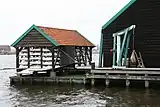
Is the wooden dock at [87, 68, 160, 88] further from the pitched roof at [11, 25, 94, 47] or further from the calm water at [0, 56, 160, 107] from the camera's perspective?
the pitched roof at [11, 25, 94, 47]

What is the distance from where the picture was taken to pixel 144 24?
24.5 meters

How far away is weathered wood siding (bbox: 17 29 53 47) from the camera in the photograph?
26.2 meters

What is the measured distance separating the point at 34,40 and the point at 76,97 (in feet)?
26.8

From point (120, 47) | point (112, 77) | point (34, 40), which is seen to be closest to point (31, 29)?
point (34, 40)

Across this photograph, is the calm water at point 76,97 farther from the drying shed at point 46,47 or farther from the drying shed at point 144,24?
the drying shed at point 46,47

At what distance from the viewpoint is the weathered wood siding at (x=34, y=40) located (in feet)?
86.0

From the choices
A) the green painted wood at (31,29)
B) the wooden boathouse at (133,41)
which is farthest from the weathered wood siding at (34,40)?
the wooden boathouse at (133,41)

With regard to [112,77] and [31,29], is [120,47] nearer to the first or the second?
[112,77]

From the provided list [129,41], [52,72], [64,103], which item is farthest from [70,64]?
[64,103]

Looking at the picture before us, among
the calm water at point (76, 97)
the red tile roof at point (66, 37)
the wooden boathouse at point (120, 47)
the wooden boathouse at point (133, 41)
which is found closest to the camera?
the calm water at point (76, 97)

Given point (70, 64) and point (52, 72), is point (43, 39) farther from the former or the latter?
point (70, 64)

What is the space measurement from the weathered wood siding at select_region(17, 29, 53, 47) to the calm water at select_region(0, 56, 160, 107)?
3.51 meters

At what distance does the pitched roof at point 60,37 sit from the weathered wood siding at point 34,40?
241mm

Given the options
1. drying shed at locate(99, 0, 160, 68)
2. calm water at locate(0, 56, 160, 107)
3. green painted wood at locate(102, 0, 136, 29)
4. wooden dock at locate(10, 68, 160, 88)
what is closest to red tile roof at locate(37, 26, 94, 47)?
wooden dock at locate(10, 68, 160, 88)
